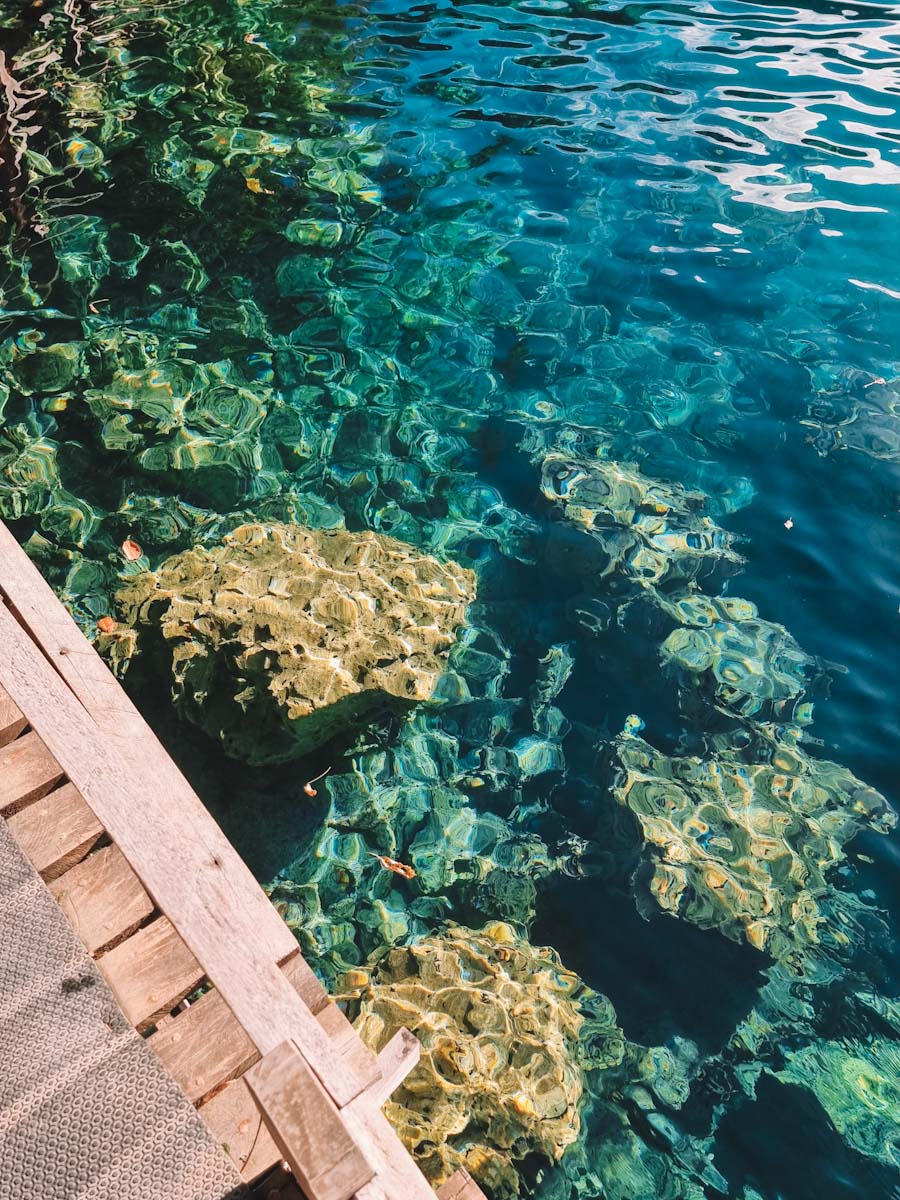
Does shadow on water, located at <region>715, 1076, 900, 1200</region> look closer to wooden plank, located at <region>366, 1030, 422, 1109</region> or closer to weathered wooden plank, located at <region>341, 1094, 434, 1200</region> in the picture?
weathered wooden plank, located at <region>341, 1094, 434, 1200</region>

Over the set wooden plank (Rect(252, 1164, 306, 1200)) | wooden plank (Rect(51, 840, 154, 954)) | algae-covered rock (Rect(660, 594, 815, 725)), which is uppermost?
wooden plank (Rect(51, 840, 154, 954))

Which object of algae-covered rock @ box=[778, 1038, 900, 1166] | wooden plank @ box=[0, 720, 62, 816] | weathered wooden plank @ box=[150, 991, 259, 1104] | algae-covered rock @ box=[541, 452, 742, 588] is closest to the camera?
weathered wooden plank @ box=[150, 991, 259, 1104]

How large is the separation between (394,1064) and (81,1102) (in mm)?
929

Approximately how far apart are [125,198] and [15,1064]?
27.3 feet

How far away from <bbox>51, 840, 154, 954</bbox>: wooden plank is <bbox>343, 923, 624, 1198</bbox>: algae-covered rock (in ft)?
4.37

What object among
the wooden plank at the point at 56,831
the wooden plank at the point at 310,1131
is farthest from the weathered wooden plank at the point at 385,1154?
the wooden plank at the point at 56,831

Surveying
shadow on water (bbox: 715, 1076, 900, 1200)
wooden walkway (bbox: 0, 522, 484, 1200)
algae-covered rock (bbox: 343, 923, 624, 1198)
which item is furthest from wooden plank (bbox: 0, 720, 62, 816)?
shadow on water (bbox: 715, 1076, 900, 1200)

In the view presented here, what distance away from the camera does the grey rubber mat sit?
2607 mm

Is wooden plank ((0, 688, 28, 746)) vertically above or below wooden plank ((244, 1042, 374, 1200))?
below

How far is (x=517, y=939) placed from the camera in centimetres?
474

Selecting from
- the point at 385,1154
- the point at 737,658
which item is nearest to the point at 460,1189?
the point at 385,1154

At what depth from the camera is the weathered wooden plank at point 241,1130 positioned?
2.90m

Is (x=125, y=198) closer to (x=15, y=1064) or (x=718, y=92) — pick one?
(x=718, y=92)

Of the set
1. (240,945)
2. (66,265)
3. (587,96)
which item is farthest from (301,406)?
(587,96)
